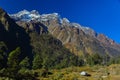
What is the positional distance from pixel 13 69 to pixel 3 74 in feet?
16.0

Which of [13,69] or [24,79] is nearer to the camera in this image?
[24,79]

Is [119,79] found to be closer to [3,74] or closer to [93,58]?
[3,74]

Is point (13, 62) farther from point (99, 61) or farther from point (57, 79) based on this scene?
point (99, 61)

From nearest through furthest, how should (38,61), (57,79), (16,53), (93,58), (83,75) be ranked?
(57,79) → (16,53) → (83,75) → (38,61) → (93,58)

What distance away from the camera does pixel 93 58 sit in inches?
7594

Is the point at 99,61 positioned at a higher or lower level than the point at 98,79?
higher

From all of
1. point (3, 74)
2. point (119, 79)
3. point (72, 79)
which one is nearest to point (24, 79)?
point (3, 74)

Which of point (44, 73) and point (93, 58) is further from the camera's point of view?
point (93, 58)

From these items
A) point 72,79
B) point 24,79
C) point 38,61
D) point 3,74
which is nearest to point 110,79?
point 72,79

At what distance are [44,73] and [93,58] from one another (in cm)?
11277

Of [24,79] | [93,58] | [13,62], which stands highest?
[93,58]

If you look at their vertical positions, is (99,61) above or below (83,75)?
above

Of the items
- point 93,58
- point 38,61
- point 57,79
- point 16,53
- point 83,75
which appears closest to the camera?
point 57,79

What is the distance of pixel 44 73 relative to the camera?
274 feet
